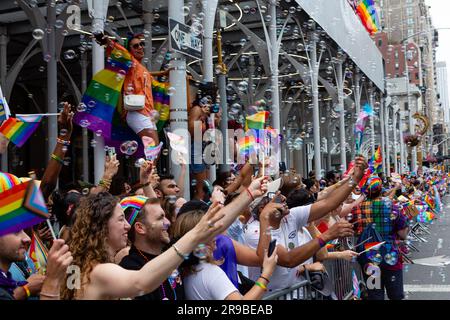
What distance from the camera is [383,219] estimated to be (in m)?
6.72

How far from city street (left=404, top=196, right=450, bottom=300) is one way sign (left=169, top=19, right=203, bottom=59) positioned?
14.4ft

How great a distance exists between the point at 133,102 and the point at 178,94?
2.61 ft

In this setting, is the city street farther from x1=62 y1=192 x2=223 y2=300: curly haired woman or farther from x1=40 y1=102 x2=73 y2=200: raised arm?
x1=62 y1=192 x2=223 y2=300: curly haired woman

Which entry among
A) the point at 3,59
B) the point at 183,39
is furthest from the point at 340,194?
the point at 3,59

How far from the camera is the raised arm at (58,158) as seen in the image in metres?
3.81

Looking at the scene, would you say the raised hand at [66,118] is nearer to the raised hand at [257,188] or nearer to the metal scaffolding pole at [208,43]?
the raised hand at [257,188]

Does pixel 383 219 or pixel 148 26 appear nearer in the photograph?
pixel 383 219

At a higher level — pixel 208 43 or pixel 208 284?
pixel 208 43

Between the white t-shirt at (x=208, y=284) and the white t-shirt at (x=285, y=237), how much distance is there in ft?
3.75

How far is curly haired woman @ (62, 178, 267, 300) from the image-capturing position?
2.24 m

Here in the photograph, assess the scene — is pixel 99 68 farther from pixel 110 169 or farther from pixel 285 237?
pixel 285 237
